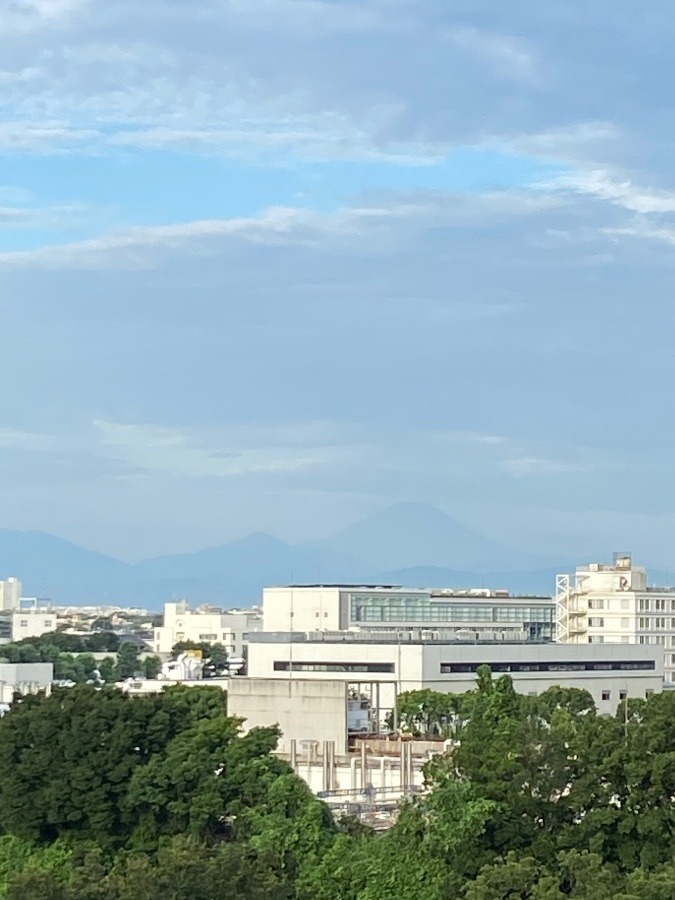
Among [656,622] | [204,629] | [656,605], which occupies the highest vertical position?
[204,629]

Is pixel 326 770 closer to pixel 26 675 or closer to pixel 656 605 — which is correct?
pixel 26 675

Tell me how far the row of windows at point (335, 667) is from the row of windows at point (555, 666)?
282 centimetres

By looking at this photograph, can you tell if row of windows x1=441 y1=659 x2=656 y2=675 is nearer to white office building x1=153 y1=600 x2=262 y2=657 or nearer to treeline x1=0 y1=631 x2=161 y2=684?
treeline x1=0 y1=631 x2=161 y2=684

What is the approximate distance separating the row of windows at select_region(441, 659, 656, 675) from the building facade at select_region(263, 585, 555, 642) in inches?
766

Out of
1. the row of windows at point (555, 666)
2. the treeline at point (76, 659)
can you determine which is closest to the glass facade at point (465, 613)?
the treeline at point (76, 659)

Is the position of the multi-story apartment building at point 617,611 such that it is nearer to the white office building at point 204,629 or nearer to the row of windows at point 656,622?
the row of windows at point 656,622

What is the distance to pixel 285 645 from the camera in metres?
91.1

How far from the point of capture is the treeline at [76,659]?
130 m

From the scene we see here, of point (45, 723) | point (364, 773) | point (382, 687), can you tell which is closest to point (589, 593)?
point (382, 687)

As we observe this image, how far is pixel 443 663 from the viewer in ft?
284

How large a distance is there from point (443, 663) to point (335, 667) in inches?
206

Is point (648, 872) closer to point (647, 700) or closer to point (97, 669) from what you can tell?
point (647, 700)

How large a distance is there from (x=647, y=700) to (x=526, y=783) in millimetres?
3441

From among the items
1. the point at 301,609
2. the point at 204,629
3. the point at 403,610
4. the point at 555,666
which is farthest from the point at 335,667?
the point at 204,629
